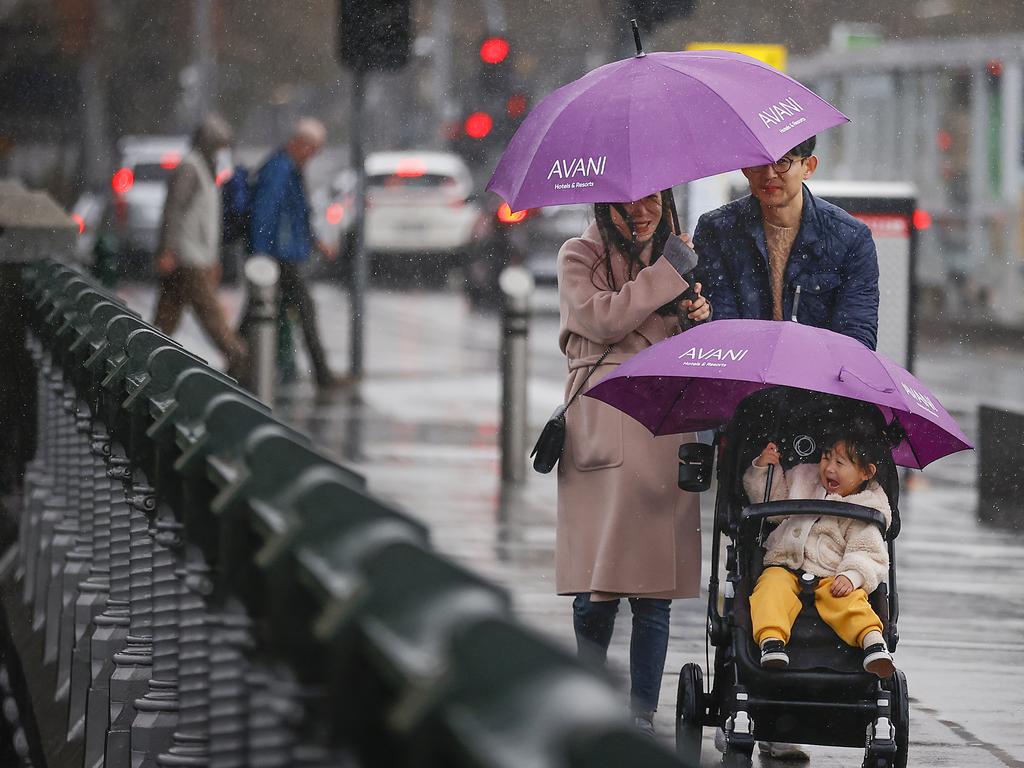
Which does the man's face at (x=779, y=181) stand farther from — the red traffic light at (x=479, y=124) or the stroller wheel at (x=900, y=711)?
the red traffic light at (x=479, y=124)

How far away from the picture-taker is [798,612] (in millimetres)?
4363

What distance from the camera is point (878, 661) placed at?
4.22 meters

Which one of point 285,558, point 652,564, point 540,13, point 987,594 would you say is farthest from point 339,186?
point 285,558

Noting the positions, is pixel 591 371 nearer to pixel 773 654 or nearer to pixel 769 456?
pixel 769 456

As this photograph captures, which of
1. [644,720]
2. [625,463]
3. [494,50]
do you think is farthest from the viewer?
[494,50]

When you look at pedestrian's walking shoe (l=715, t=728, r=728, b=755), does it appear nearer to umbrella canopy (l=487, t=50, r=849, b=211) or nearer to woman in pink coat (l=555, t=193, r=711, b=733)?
woman in pink coat (l=555, t=193, r=711, b=733)

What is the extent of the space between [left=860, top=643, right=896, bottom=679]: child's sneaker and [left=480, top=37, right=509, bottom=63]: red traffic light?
11.1 meters

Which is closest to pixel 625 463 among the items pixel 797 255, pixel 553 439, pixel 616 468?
pixel 616 468

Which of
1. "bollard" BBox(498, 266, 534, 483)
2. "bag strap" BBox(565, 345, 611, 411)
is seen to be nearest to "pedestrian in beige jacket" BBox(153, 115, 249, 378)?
"bollard" BBox(498, 266, 534, 483)

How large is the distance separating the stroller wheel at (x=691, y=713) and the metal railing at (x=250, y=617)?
1.34 m

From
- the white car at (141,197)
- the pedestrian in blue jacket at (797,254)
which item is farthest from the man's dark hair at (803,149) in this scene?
the white car at (141,197)

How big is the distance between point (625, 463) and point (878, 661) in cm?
97

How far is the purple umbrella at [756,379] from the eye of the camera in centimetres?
431

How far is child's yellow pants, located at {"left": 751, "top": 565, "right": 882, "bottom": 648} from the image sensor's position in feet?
14.0
